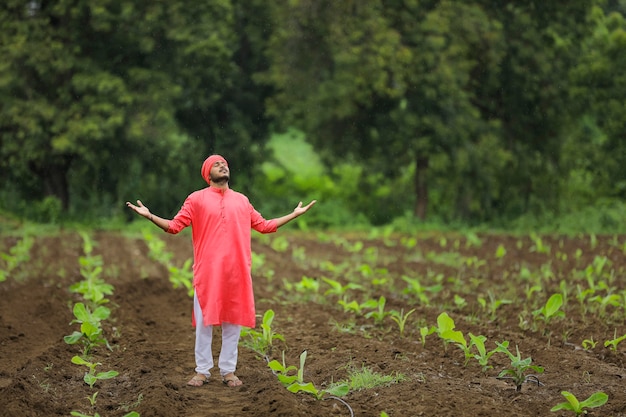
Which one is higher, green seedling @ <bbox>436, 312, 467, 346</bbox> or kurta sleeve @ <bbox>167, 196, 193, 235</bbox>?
kurta sleeve @ <bbox>167, 196, 193, 235</bbox>

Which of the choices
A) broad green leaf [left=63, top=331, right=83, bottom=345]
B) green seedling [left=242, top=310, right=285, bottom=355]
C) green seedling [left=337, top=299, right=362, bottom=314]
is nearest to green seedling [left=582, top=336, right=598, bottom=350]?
green seedling [left=337, top=299, right=362, bottom=314]

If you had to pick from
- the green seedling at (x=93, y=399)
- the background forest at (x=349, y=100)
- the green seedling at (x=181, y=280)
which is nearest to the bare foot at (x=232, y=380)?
the green seedling at (x=93, y=399)

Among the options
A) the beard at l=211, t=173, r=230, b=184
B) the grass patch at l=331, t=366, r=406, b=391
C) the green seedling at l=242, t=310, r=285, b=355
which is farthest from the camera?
the green seedling at l=242, t=310, r=285, b=355

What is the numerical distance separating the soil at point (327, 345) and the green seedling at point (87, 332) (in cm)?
14

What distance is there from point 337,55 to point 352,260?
9063 mm

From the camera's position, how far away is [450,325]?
24.6ft

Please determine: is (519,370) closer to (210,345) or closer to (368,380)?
(368,380)

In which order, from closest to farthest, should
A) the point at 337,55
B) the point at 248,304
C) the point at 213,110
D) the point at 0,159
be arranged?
the point at 248,304, the point at 337,55, the point at 0,159, the point at 213,110

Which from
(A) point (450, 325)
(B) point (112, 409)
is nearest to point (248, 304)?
(B) point (112, 409)

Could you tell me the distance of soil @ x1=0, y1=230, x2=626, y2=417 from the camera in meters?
6.22

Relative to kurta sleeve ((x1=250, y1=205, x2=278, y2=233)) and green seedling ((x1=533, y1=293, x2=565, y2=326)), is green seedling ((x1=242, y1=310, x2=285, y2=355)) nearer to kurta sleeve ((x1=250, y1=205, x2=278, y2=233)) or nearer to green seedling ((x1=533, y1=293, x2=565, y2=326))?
kurta sleeve ((x1=250, y1=205, x2=278, y2=233))

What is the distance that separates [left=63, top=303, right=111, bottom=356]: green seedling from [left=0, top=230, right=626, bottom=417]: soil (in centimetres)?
14

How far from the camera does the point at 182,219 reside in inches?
268

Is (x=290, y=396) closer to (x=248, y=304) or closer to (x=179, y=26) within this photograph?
(x=248, y=304)
